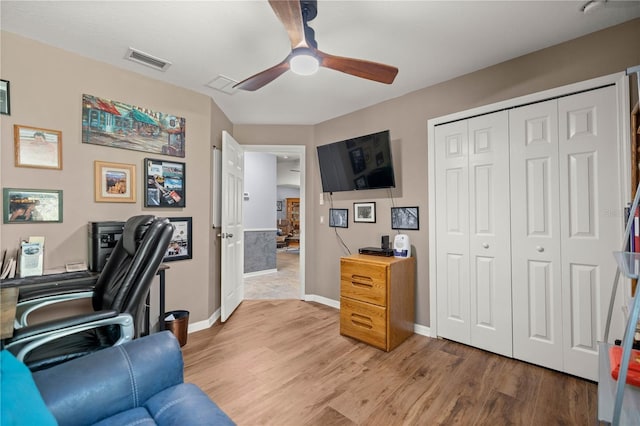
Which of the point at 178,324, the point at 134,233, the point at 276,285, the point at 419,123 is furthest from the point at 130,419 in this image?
the point at 276,285

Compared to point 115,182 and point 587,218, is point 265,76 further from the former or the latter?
point 587,218

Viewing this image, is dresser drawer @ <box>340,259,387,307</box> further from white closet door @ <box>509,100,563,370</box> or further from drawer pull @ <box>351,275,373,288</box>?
white closet door @ <box>509,100,563,370</box>

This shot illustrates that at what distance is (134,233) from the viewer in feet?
5.59

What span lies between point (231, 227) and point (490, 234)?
2.74 metres

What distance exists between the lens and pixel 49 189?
2160 millimetres

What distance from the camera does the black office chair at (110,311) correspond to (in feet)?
4.08

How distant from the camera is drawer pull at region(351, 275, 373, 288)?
269 cm

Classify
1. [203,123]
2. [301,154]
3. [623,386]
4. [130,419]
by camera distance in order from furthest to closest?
[301,154] → [203,123] → [130,419] → [623,386]

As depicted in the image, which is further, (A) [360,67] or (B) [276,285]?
(B) [276,285]

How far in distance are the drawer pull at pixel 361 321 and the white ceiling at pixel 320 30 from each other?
7.59 ft

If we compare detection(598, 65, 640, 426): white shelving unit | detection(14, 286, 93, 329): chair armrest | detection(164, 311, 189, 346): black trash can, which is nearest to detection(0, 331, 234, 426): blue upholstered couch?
detection(14, 286, 93, 329): chair armrest

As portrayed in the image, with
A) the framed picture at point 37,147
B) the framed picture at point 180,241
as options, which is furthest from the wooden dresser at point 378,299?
the framed picture at point 37,147

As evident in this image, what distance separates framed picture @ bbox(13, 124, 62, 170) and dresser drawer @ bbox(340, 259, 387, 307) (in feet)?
8.44

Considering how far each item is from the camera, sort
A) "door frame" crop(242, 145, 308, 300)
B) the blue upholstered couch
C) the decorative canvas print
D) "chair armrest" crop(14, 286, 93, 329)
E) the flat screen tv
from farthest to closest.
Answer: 1. "door frame" crop(242, 145, 308, 300)
2. the flat screen tv
3. the decorative canvas print
4. "chair armrest" crop(14, 286, 93, 329)
5. the blue upholstered couch
